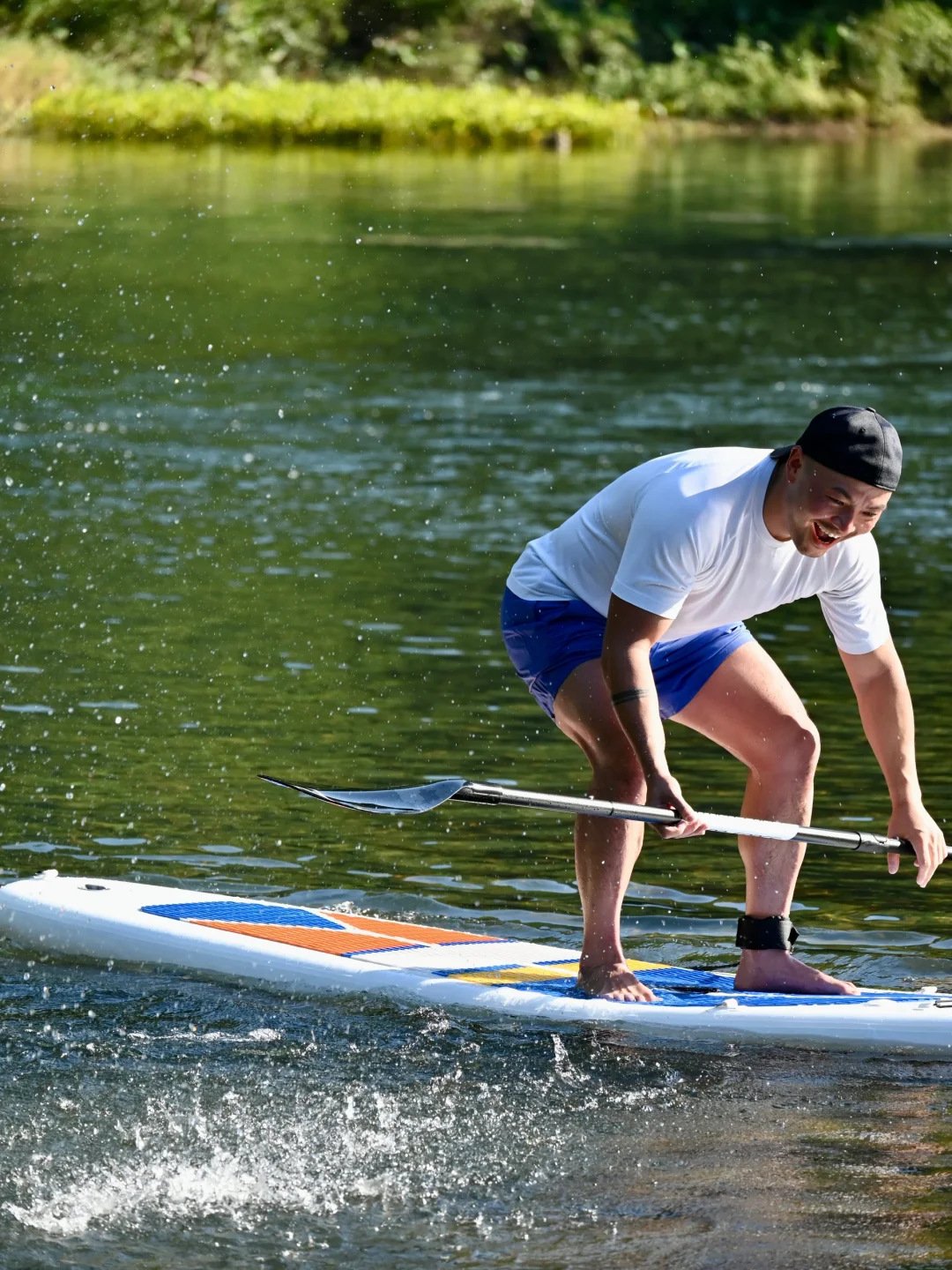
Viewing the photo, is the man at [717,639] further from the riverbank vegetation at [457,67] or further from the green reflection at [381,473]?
the riverbank vegetation at [457,67]

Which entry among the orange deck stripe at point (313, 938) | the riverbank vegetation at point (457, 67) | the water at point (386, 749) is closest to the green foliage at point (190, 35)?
the riverbank vegetation at point (457, 67)

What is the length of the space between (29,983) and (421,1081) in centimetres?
129

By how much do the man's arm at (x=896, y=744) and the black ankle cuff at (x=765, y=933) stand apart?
0.38m

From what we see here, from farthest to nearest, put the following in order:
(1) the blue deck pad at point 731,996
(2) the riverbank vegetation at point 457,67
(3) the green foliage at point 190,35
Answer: (3) the green foliage at point 190,35 → (2) the riverbank vegetation at point 457,67 → (1) the blue deck pad at point 731,996

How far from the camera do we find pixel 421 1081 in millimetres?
5277

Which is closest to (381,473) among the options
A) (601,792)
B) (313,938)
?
(313,938)

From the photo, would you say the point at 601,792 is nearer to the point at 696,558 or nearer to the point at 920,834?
the point at 696,558

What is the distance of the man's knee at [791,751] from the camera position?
5633 millimetres

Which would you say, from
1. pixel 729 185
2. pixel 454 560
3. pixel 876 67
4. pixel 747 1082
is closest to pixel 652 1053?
pixel 747 1082

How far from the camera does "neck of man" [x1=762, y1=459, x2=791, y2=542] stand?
524 centimetres

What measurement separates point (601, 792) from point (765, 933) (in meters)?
0.66

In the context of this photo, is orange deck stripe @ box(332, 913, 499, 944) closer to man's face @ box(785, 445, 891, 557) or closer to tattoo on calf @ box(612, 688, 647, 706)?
tattoo on calf @ box(612, 688, 647, 706)

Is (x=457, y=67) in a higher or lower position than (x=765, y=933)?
higher

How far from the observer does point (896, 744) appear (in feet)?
18.7
